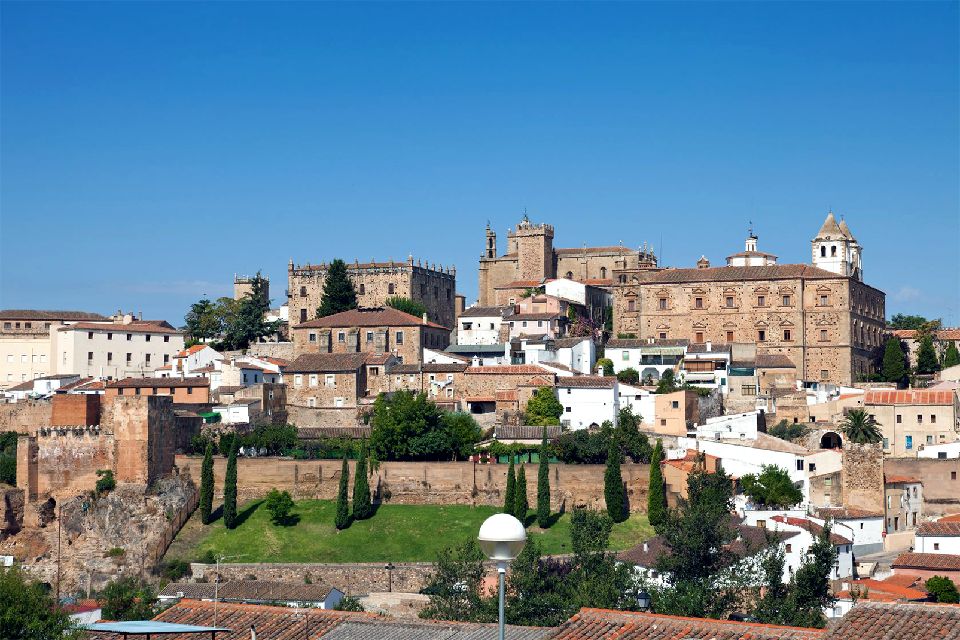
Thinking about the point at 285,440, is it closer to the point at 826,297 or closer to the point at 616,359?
the point at 616,359

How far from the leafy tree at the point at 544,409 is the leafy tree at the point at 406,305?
20.2 m

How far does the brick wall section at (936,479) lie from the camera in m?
55.1

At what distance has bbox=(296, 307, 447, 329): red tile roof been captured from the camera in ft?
236

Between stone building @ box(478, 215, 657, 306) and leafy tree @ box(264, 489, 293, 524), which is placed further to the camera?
stone building @ box(478, 215, 657, 306)

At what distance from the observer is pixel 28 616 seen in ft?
90.1

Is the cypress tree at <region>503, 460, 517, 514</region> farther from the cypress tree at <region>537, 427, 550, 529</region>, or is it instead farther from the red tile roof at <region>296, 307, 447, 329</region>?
the red tile roof at <region>296, 307, 447, 329</region>

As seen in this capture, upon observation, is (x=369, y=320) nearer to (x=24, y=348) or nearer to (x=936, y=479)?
(x=24, y=348)

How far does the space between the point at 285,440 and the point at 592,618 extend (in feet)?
118

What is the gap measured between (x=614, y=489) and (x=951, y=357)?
33074 mm

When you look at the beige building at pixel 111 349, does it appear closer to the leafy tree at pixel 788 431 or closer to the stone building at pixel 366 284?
the stone building at pixel 366 284

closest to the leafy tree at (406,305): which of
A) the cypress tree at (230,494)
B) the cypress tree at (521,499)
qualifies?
the cypress tree at (230,494)

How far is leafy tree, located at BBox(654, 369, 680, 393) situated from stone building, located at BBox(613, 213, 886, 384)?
6.92m

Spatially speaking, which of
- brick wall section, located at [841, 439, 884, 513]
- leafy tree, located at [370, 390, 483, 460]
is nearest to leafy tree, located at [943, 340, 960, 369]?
brick wall section, located at [841, 439, 884, 513]

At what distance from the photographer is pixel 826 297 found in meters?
73.1
